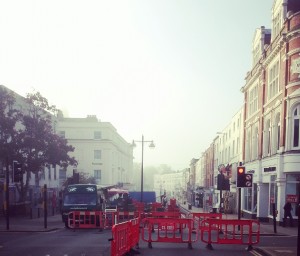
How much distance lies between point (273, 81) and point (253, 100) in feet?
22.6

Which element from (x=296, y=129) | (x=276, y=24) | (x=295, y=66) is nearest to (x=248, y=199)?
(x=296, y=129)

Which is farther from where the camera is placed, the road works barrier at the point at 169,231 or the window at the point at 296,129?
the window at the point at 296,129

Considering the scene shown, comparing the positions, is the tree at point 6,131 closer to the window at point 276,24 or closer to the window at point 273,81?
the window at point 273,81

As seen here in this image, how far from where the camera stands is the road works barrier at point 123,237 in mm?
10617

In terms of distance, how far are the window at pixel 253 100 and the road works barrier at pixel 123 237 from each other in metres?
25.0

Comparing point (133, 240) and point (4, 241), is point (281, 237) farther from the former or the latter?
point (4, 241)

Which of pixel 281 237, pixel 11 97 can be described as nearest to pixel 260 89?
pixel 281 237

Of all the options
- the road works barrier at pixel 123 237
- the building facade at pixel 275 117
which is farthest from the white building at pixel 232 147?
the road works barrier at pixel 123 237

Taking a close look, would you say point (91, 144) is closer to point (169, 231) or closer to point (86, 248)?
point (169, 231)

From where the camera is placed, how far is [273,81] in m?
31.4

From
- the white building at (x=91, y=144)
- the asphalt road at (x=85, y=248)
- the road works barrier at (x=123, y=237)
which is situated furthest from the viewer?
the white building at (x=91, y=144)

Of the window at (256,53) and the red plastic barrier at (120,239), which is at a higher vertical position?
the window at (256,53)

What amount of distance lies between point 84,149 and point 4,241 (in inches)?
2501

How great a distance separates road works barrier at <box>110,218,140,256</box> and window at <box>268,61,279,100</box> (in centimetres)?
1931
